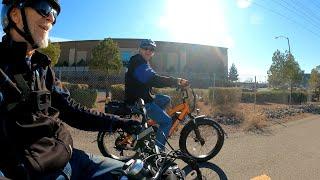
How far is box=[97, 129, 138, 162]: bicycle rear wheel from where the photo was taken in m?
6.80

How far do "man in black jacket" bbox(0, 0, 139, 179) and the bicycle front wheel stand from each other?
13.8 feet

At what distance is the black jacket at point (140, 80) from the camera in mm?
6922

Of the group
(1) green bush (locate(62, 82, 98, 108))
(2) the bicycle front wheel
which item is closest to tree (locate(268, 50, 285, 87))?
(1) green bush (locate(62, 82, 98, 108))

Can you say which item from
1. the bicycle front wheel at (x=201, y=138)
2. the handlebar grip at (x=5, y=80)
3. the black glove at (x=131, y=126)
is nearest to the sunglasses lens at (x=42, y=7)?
the handlebar grip at (x=5, y=80)

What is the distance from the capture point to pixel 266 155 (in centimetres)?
879

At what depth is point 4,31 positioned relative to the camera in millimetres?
2949

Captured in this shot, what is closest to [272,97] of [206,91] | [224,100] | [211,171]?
[206,91]

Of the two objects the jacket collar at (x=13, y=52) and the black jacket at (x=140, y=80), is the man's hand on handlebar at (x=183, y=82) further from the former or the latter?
the jacket collar at (x=13, y=52)

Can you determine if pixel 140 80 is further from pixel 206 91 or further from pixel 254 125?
pixel 206 91

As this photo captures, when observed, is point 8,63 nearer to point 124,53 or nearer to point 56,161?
point 56,161

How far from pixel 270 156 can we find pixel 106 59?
32.6 metres

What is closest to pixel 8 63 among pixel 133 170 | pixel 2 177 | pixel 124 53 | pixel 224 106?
pixel 2 177

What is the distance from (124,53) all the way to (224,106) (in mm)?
49240

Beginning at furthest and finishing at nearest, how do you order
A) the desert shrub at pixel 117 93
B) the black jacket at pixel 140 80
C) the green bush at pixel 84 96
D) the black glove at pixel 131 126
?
the desert shrub at pixel 117 93 < the green bush at pixel 84 96 < the black jacket at pixel 140 80 < the black glove at pixel 131 126
